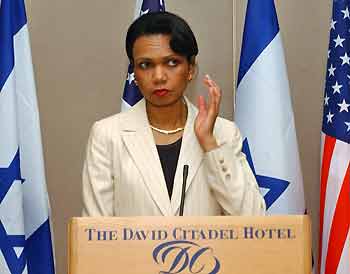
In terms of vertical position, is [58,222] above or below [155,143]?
below

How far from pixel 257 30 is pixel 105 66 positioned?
0.65m

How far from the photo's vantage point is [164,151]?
5.68 feet

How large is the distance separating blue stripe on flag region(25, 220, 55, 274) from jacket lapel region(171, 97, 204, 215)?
0.58 m

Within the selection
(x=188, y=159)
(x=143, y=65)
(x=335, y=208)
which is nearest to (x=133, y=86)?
(x=143, y=65)

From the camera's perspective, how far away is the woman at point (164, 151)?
164cm

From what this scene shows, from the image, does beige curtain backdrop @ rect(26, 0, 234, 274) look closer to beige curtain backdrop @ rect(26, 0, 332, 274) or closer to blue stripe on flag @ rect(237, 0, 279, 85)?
beige curtain backdrop @ rect(26, 0, 332, 274)

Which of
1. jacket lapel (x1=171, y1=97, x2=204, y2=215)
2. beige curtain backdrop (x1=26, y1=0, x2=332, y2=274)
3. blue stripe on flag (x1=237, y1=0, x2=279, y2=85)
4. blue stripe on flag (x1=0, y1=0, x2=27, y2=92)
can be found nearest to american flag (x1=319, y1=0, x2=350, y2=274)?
blue stripe on flag (x1=237, y1=0, x2=279, y2=85)

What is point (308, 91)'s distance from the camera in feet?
8.80

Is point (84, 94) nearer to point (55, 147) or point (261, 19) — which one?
point (55, 147)

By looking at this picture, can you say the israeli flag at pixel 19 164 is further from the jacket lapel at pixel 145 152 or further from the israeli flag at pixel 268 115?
the israeli flag at pixel 268 115


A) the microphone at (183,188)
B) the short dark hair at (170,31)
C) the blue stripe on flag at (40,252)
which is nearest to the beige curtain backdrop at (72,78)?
the blue stripe on flag at (40,252)

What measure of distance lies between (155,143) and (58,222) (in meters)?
0.97

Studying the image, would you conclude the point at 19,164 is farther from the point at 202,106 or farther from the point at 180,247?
the point at 180,247

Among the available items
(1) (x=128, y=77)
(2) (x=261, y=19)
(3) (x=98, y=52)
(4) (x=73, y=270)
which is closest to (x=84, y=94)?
(3) (x=98, y=52)
